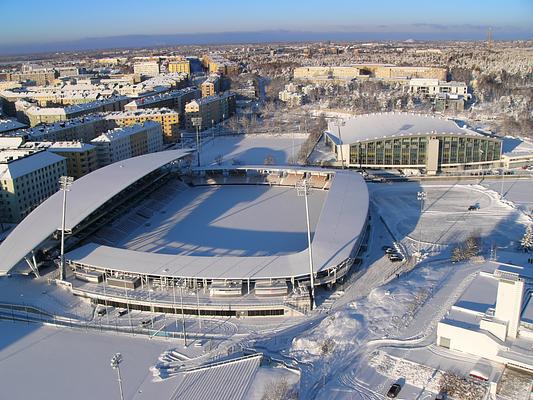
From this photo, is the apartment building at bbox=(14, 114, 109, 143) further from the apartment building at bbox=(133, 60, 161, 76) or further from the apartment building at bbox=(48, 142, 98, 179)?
the apartment building at bbox=(133, 60, 161, 76)

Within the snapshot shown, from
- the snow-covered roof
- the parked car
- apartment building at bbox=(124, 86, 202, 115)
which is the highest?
apartment building at bbox=(124, 86, 202, 115)

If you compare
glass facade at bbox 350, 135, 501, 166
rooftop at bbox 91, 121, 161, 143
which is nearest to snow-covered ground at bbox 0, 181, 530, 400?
glass facade at bbox 350, 135, 501, 166

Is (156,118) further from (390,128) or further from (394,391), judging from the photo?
(394,391)

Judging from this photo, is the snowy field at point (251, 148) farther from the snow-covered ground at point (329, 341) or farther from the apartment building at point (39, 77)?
the apartment building at point (39, 77)

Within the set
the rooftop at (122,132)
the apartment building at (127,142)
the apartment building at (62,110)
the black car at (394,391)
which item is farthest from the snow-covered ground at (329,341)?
the apartment building at (62,110)

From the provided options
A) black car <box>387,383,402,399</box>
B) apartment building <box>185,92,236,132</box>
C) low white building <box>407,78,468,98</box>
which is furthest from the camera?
low white building <box>407,78,468,98</box>
